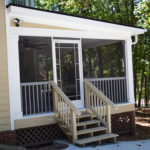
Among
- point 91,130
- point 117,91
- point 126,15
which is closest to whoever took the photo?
point 91,130

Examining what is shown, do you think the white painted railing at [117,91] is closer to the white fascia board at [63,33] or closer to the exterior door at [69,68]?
→ the exterior door at [69,68]

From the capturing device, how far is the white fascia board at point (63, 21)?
6.29 meters

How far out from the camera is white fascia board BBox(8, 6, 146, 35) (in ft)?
20.6

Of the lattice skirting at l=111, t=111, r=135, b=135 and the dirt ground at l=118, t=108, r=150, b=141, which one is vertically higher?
the lattice skirting at l=111, t=111, r=135, b=135

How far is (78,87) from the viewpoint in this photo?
305 inches

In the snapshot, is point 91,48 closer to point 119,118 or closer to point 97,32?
point 97,32

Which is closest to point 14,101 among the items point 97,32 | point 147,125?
point 97,32

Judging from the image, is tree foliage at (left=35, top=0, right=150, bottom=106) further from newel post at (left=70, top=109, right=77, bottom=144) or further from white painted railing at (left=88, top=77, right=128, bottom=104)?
newel post at (left=70, top=109, right=77, bottom=144)

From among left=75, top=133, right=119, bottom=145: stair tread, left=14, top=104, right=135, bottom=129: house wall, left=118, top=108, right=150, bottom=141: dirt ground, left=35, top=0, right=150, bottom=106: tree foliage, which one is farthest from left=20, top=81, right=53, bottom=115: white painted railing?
left=35, top=0, right=150, bottom=106: tree foliage

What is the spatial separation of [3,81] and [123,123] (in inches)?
184

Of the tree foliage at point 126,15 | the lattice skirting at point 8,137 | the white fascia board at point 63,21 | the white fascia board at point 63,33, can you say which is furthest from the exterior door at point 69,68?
the tree foliage at point 126,15

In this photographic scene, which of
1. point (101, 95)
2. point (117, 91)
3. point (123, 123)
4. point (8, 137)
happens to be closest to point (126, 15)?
point (117, 91)

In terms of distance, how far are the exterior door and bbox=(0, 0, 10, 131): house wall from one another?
157 centimetres

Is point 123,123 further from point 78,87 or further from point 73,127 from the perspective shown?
point 73,127
